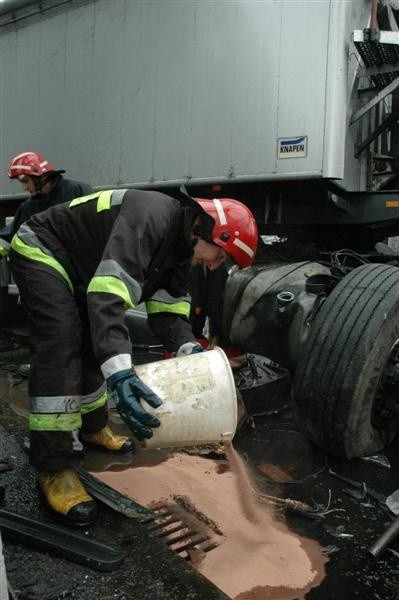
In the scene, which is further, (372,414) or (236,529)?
(372,414)

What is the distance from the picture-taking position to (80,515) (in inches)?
76.4

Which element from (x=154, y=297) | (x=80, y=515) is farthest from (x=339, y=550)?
(x=154, y=297)

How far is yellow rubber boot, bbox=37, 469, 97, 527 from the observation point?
1.95 m

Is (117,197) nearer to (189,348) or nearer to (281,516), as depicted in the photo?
(189,348)

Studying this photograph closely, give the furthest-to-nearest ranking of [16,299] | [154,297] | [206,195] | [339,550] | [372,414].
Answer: [16,299] < [206,195] < [154,297] < [372,414] < [339,550]

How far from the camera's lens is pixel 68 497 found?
6.59 feet

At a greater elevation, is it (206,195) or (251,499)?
(206,195)

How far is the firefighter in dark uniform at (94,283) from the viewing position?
178cm

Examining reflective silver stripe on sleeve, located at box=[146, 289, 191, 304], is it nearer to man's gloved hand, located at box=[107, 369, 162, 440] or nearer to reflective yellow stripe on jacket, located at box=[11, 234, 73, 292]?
reflective yellow stripe on jacket, located at box=[11, 234, 73, 292]


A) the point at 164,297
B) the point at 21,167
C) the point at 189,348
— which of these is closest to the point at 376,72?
the point at 164,297

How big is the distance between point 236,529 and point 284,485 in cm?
54

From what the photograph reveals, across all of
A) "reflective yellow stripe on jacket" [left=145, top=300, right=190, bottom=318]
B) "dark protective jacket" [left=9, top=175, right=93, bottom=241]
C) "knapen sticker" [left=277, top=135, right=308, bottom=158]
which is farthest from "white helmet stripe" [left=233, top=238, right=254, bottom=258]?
"dark protective jacket" [left=9, top=175, right=93, bottom=241]

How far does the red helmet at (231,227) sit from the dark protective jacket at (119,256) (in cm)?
9

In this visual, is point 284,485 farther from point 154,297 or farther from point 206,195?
point 206,195
